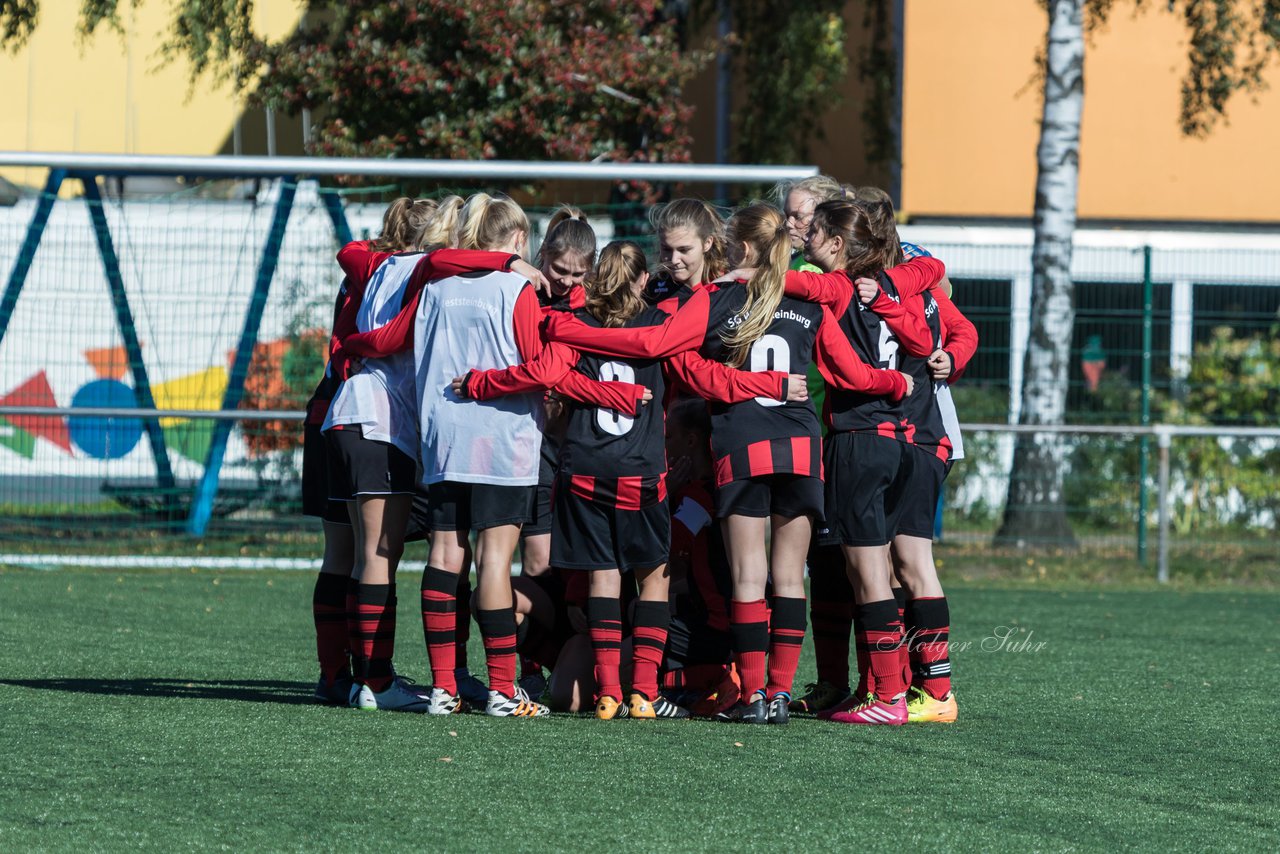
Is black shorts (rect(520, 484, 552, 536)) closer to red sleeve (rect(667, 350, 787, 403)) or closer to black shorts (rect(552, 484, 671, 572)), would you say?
black shorts (rect(552, 484, 671, 572))

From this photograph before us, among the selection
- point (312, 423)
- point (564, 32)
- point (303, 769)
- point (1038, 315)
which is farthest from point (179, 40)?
point (303, 769)

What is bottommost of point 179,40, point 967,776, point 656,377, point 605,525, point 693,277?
point 967,776

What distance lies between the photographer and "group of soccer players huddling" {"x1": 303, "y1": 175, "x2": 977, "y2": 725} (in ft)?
16.4

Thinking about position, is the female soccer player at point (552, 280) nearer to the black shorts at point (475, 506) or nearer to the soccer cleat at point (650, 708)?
the black shorts at point (475, 506)

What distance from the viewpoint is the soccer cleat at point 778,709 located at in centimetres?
509

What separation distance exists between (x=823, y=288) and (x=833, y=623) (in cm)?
120

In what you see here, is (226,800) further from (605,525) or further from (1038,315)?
(1038,315)

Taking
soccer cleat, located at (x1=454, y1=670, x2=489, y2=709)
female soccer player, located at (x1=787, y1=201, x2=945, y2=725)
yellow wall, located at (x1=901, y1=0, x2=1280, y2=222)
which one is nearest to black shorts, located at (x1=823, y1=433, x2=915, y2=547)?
female soccer player, located at (x1=787, y1=201, x2=945, y2=725)

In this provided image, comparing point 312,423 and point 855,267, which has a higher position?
point 855,267

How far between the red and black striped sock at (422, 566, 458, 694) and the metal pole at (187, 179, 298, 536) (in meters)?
6.08

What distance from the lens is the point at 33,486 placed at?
10.6 m

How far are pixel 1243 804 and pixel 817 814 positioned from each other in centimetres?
112

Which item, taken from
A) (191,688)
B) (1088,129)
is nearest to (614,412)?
(191,688)

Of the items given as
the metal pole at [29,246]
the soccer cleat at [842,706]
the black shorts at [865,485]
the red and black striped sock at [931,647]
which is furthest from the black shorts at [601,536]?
the metal pole at [29,246]
